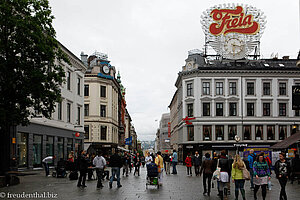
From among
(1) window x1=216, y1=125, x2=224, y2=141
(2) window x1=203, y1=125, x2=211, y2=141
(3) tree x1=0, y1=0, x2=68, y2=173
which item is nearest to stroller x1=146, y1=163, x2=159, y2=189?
(3) tree x1=0, y1=0, x2=68, y2=173

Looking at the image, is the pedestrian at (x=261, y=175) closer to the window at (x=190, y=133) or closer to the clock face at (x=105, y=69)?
the window at (x=190, y=133)

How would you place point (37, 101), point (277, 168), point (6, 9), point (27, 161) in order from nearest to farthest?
point (277, 168), point (6, 9), point (37, 101), point (27, 161)

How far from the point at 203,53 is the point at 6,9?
5377cm

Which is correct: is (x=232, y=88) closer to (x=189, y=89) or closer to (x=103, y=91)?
(x=189, y=89)

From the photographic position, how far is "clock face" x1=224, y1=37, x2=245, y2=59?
64500 millimetres

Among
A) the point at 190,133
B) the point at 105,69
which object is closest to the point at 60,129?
the point at 105,69

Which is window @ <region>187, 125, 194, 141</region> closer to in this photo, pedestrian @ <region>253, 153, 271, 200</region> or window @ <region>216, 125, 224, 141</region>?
window @ <region>216, 125, 224, 141</region>

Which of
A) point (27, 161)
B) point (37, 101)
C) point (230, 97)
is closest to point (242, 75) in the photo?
point (230, 97)

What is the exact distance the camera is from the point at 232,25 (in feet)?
205

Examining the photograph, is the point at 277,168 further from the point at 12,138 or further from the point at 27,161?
the point at 27,161

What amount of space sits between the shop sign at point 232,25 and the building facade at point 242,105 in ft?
12.7

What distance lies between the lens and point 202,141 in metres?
64.1

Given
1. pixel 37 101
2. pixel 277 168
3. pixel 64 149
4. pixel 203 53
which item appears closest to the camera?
pixel 277 168

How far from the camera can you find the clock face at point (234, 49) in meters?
64.5
